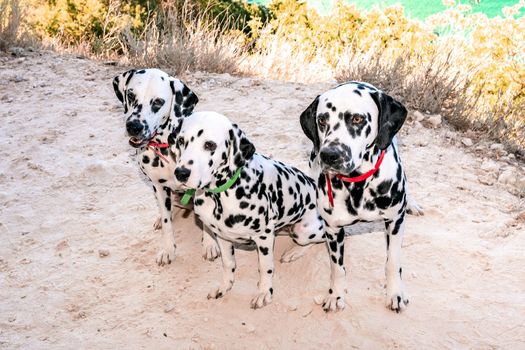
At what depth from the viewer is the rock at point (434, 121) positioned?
7761 mm

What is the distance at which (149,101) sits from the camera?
4.48 meters

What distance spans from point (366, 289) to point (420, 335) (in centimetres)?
61

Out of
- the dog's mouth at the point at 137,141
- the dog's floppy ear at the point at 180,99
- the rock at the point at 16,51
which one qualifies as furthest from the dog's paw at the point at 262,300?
the rock at the point at 16,51

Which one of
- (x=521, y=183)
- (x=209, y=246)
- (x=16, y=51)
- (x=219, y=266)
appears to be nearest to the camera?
(x=219, y=266)

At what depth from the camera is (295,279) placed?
4.66 m

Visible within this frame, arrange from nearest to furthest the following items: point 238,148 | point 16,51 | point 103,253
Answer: point 238,148, point 103,253, point 16,51

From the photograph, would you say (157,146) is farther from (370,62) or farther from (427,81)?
(370,62)

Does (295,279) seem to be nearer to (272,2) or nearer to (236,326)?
(236,326)

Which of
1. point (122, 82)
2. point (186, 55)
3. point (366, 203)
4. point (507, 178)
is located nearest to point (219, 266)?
point (366, 203)

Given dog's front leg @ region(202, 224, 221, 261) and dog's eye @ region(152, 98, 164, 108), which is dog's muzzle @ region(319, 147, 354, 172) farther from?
dog's front leg @ region(202, 224, 221, 261)

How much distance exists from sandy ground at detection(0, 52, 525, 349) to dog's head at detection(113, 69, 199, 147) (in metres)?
1.27

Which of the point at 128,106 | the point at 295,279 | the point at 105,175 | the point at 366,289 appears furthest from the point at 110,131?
the point at 366,289

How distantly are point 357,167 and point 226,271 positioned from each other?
4.61 ft

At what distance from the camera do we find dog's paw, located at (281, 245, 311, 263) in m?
4.83
